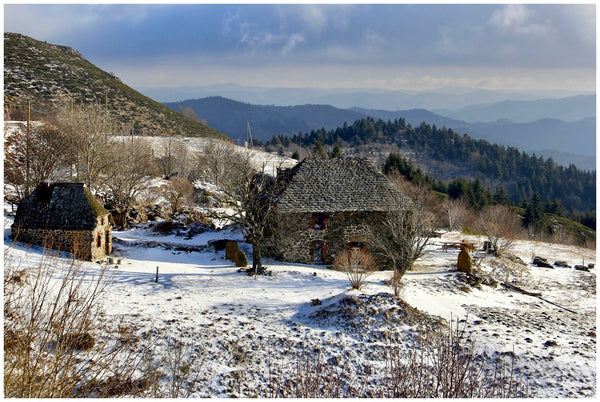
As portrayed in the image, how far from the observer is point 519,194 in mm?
140250

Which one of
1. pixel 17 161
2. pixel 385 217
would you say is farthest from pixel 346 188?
pixel 17 161

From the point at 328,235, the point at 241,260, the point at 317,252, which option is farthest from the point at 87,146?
the point at 328,235

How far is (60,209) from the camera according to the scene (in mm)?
25219

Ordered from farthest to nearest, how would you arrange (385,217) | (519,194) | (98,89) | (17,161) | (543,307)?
1. (519,194)
2. (98,89)
3. (17,161)
4. (385,217)
5. (543,307)

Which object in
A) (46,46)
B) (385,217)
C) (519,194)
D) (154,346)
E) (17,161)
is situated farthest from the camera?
(519,194)

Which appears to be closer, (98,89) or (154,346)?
(154,346)

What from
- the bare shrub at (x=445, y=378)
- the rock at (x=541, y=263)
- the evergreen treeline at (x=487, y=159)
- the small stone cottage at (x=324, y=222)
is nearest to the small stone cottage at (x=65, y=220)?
the small stone cottage at (x=324, y=222)

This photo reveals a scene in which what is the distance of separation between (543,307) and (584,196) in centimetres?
14799

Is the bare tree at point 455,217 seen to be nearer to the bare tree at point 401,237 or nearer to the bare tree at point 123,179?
the bare tree at point 401,237

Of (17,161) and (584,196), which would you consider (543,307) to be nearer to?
(17,161)

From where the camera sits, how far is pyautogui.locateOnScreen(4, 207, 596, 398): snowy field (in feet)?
53.3

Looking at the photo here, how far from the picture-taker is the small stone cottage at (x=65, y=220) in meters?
24.5

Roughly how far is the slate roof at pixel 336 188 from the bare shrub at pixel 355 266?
3536 mm

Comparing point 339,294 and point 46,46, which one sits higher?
point 46,46
